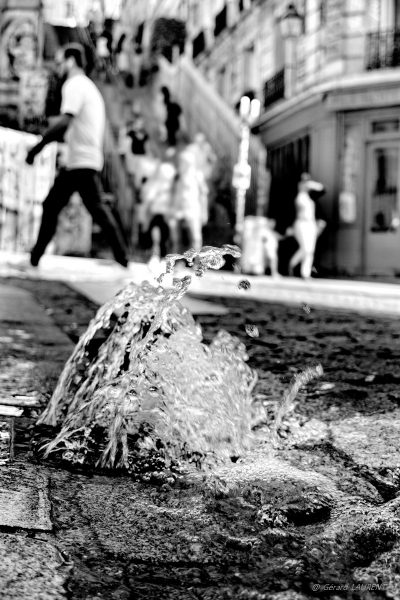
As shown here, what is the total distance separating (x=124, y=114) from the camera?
23516 mm

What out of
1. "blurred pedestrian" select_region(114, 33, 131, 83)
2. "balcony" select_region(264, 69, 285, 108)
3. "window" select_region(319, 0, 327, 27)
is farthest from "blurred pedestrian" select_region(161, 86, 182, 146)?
"window" select_region(319, 0, 327, 27)

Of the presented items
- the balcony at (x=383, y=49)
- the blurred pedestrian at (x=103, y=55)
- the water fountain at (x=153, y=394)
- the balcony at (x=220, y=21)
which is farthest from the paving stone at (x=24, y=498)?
the balcony at (x=220, y=21)

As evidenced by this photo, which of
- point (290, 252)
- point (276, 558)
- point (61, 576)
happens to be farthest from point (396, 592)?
point (290, 252)

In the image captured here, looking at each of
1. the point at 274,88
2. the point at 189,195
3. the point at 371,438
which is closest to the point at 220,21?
the point at 274,88

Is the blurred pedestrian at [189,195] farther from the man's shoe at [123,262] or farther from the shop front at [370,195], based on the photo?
the man's shoe at [123,262]

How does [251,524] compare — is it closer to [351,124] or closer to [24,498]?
[24,498]

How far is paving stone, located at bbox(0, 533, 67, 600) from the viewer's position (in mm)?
1268

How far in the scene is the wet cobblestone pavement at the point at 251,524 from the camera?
1.38 meters

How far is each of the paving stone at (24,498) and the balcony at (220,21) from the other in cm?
3147

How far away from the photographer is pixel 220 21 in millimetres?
32531

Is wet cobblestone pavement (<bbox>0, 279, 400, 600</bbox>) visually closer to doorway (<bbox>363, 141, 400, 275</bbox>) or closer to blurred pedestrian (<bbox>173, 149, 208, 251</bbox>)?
blurred pedestrian (<bbox>173, 149, 208, 251</bbox>)

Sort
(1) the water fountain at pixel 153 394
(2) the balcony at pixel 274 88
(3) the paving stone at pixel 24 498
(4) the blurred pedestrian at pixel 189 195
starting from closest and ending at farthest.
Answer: (3) the paving stone at pixel 24 498, (1) the water fountain at pixel 153 394, (4) the blurred pedestrian at pixel 189 195, (2) the balcony at pixel 274 88

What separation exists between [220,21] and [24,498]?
32.5 metres

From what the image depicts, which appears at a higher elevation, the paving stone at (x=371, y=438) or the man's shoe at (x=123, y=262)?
the man's shoe at (x=123, y=262)
